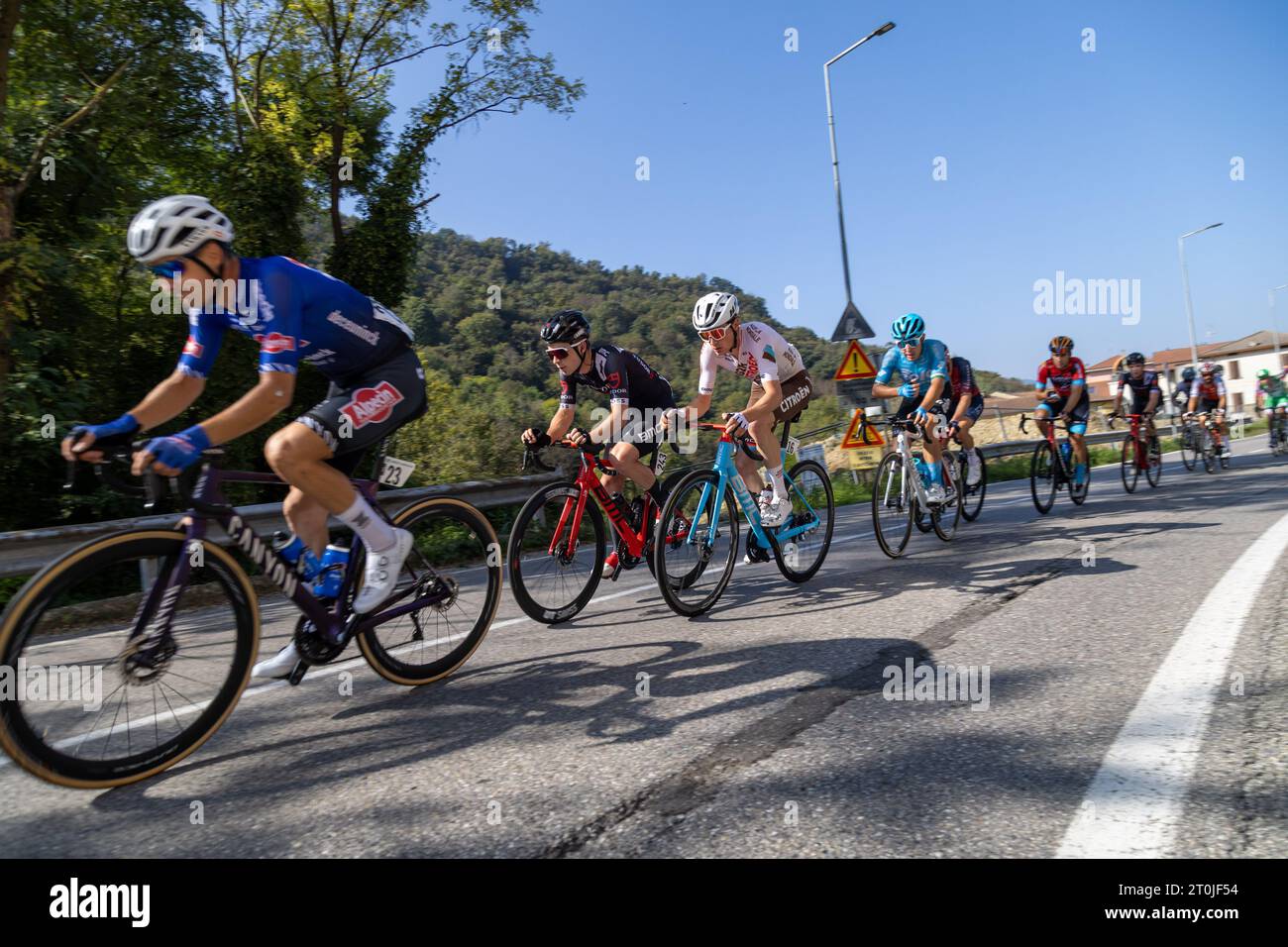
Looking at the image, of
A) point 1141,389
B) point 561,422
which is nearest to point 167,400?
point 561,422

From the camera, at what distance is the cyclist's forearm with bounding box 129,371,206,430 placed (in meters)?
3.01

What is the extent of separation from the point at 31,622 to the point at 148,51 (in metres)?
14.6

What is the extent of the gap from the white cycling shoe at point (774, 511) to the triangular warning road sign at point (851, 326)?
844 centimetres

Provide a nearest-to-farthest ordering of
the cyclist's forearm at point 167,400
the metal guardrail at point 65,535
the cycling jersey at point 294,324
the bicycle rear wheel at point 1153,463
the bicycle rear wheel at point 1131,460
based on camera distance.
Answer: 1. the cyclist's forearm at point 167,400
2. the cycling jersey at point 294,324
3. the metal guardrail at point 65,535
4. the bicycle rear wheel at point 1131,460
5. the bicycle rear wheel at point 1153,463

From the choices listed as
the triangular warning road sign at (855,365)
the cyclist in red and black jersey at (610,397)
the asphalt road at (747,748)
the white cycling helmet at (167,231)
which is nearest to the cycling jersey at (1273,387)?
the triangular warning road sign at (855,365)

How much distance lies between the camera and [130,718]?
290cm

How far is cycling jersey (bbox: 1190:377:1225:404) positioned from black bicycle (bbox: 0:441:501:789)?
1705cm

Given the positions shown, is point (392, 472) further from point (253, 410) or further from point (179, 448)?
point (179, 448)

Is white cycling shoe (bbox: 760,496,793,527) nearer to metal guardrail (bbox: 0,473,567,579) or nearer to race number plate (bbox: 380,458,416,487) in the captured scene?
metal guardrail (bbox: 0,473,567,579)

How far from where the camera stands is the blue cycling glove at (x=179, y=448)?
2787 millimetres

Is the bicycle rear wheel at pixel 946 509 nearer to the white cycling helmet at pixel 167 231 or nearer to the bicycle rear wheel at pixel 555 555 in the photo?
the bicycle rear wheel at pixel 555 555

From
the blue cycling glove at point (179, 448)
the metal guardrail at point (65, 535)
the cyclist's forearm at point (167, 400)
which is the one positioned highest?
the cyclist's forearm at point (167, 400)
